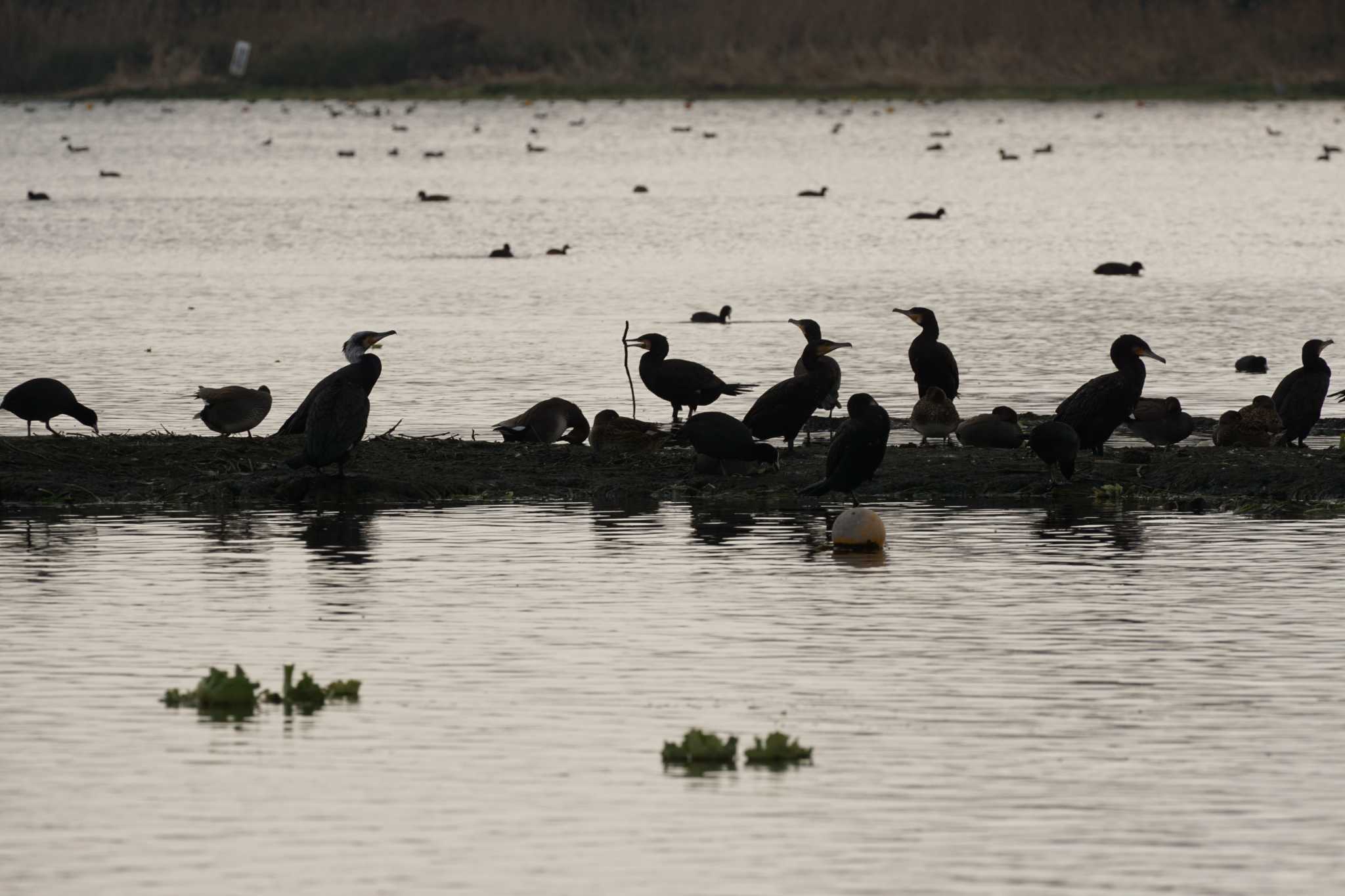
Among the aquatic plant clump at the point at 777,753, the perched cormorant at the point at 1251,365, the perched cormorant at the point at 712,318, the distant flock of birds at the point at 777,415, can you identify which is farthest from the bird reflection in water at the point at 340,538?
the perched cormorant at the point at 712,318

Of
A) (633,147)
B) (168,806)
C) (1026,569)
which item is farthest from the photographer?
(633,147)

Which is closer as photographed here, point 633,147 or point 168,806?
point 168,806

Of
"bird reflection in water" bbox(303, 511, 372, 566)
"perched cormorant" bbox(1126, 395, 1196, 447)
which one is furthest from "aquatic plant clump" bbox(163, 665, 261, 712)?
"perched cormorant" bbox(1126, 395, 1196, 447)

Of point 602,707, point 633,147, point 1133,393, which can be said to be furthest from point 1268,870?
point 633,147

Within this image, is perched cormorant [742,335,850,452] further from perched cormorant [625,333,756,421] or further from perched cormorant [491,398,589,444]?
perched cormorant [491,398,589,444]

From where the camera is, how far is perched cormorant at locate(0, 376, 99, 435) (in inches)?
717

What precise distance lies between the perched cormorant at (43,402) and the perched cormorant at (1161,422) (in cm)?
757

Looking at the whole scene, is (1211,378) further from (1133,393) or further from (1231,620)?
(1231,620)

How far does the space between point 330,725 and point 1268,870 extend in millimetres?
3897

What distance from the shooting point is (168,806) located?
29.1ft

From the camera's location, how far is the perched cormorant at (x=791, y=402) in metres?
17.3

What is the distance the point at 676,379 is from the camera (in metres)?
19.0

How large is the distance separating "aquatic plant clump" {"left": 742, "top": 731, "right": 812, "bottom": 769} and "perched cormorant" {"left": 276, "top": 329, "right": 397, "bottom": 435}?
280 inches

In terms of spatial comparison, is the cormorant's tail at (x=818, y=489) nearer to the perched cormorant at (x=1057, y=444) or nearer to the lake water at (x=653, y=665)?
the lake water at (x=653, y=665)
